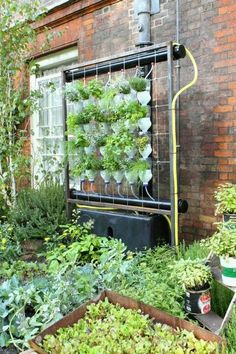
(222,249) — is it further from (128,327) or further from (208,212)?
(208,212)

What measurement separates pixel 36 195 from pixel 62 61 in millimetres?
2495

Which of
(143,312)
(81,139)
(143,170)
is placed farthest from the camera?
(81,139)

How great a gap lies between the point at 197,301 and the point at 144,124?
1.95 m

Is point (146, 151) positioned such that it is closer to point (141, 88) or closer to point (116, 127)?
point (116, 127)

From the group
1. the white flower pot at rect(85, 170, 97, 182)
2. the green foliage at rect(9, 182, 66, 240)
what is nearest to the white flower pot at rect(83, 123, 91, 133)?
the white flower pot at rect(85, 170, 97, 182)

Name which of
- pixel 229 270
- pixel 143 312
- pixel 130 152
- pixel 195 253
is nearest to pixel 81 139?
pixel 130 152

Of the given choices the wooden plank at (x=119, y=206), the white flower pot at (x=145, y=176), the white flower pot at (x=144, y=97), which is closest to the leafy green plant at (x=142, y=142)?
the white flower pot at (x=145, y=176)

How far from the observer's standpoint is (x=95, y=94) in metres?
4.54

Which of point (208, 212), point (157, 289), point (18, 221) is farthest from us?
point (18, 221)

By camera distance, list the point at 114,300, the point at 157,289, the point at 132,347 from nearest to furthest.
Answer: the point at 132,347 < the point at 114,300 < the point at 157,289

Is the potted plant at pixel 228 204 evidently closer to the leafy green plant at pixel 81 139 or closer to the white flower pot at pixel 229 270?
the white flower pot at pixel 229 270

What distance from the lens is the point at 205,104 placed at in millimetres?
4340

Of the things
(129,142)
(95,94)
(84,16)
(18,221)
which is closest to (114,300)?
(129,142)

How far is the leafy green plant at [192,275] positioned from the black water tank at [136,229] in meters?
1.12
